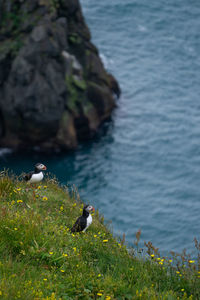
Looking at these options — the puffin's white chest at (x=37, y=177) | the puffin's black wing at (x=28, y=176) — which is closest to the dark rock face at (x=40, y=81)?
the puffin's black wing at (x=28, y=176)

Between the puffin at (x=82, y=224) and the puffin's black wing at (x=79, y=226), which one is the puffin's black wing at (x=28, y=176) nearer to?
the puffin at (x=82, y=224)

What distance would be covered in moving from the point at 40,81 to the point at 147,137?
515 inches

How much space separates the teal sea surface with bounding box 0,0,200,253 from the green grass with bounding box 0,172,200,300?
2380cm

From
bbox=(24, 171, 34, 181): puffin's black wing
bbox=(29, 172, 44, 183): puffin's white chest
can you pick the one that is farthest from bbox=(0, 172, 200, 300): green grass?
bbox=(24, 171, 34, 181): puffin's black wing

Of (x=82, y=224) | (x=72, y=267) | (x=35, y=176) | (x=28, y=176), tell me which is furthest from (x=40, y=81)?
(x=72, y=267)

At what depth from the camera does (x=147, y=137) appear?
47594 millimetres

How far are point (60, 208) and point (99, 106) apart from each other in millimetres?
33740

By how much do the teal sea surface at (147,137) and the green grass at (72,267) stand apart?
23.8 m

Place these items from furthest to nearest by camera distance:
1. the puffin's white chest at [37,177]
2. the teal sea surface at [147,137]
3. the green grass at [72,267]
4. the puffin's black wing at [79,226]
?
the teal sea surface at [147,137], the puffin's white chest at [37,177], the puffin's black wing at [79,226], the green grass at [72,267]

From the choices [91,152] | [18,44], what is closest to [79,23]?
[18,44]

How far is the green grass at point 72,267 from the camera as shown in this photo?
9286 mm

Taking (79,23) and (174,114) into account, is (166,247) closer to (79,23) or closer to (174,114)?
(174,114)

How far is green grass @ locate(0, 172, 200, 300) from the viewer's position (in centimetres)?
929

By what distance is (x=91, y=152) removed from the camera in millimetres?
44562
